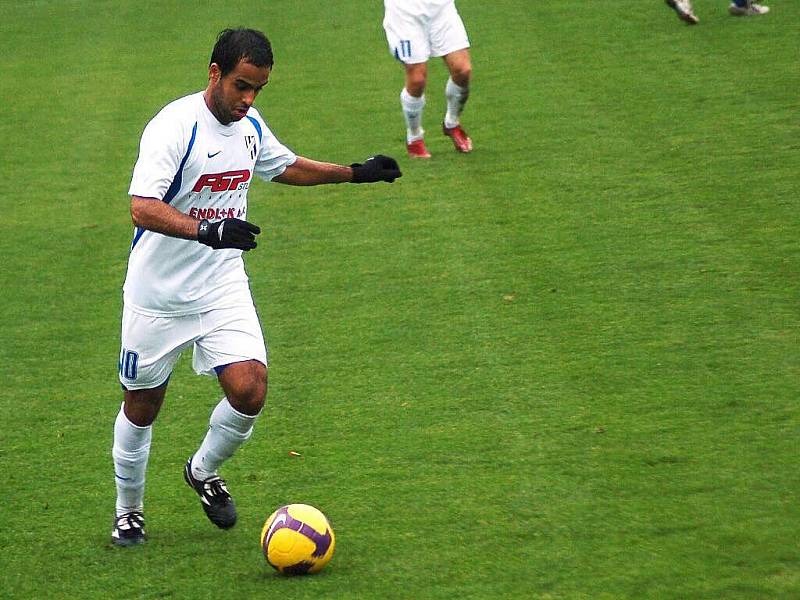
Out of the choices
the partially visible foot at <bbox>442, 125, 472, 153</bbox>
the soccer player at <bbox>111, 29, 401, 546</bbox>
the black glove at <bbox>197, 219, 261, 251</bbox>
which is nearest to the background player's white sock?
the soccer player at <bbox>111, 29, 401, 546</bbox>

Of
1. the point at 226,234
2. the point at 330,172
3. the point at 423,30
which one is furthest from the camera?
the point at 423,30

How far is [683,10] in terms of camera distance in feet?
49.0

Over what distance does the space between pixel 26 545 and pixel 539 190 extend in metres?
5.85

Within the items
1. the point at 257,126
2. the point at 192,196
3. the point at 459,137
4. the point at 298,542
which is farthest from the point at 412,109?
the point at 298,542

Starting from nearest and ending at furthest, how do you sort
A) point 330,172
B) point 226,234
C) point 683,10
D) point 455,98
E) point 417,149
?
point 226,234 → point 330,172 → point 455,98 → point 417,149 → point 683,10

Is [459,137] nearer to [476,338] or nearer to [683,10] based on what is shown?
[476,338]

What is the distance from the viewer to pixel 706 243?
29.0ft

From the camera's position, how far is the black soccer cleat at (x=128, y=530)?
5438 mm

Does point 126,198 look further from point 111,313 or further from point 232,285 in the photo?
point 232,285

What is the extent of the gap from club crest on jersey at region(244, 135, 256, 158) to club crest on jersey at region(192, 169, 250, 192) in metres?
0.10

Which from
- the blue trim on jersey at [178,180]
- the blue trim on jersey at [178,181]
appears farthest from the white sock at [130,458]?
the blue trim on jersey at [178,181]

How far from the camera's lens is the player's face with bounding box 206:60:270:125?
16.3 feet

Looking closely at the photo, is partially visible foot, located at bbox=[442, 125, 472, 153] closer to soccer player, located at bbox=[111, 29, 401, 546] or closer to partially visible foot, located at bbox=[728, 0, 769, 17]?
partially visible foot, located at bbox=[728, 0, 769, 17]

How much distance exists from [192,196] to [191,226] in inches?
15.7
